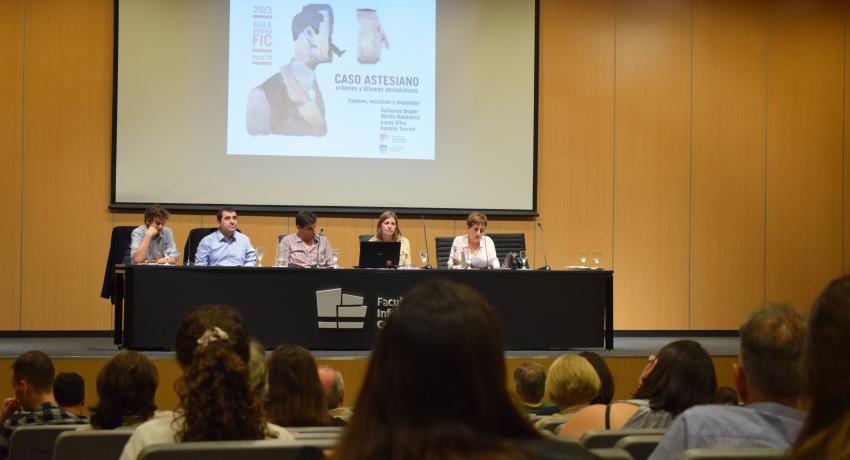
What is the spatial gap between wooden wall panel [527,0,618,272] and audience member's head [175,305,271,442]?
708 cm

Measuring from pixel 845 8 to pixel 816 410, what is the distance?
9499 millimetres

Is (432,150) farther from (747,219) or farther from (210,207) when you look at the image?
(747,219)

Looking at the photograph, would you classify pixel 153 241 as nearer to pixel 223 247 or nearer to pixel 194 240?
pixel 194 240

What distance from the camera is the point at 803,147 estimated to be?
30.6ft

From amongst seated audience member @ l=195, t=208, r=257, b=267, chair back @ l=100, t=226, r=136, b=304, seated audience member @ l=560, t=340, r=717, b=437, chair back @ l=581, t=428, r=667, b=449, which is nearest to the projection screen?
chair back @ l=100, t=226, r=136, b=304

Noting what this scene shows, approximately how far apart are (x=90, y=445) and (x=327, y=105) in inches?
259

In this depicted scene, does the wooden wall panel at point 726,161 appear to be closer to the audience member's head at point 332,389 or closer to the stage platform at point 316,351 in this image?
the stage platform at point 316,351

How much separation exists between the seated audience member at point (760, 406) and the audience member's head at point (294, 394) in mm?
1293

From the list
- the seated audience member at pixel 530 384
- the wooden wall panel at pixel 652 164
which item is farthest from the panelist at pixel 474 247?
the seated audience member at pixel 530 384

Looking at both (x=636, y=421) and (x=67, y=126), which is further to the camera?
(x=67, y=126)

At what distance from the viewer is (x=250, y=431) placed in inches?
76.5

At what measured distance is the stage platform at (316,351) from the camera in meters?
5.91

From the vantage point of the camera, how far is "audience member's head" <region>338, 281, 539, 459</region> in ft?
3.25

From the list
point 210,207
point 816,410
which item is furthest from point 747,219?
point 816,410
